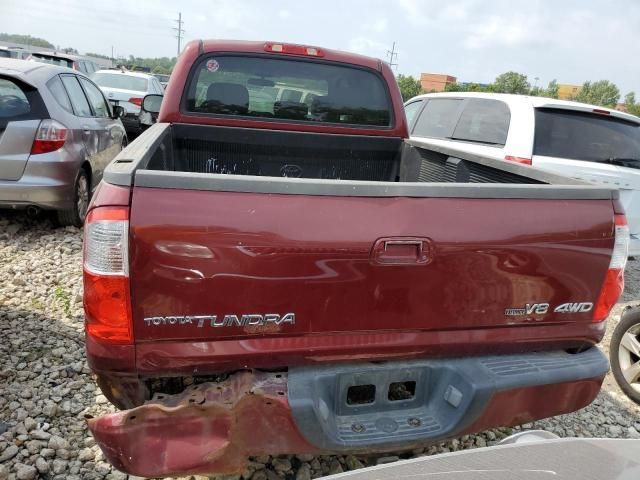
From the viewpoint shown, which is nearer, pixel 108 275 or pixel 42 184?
pixel 108 275

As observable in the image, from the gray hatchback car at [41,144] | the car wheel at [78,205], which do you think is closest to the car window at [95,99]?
the gray hatchback car at [41,144]

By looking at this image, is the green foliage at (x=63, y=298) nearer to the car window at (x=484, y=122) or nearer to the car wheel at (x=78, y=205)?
the car wheel at (x=78, y=205)

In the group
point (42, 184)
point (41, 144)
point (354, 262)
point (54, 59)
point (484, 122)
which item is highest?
point (54, 59)

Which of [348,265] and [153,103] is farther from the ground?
[153,103]

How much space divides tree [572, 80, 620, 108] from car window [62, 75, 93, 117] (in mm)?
72729

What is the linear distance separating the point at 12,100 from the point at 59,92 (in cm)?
65

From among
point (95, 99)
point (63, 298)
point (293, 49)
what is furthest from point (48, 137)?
point (293, 49)

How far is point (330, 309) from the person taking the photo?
1.86 meters

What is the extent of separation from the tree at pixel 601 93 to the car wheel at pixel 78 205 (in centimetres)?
7333

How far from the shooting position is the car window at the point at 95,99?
656 centimetres

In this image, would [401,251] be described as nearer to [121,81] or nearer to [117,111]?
[117,111]

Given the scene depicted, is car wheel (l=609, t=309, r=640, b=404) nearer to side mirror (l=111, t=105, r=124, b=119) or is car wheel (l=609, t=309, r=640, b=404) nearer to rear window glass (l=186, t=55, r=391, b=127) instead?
rear window glass (l=186, t=55, r=391, b=127)

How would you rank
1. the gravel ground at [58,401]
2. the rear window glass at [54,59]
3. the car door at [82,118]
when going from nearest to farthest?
the gravel ground at [58,401] → the car door at [82,118] → the rear window glass at [54,59]

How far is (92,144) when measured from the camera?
19.2 ft
